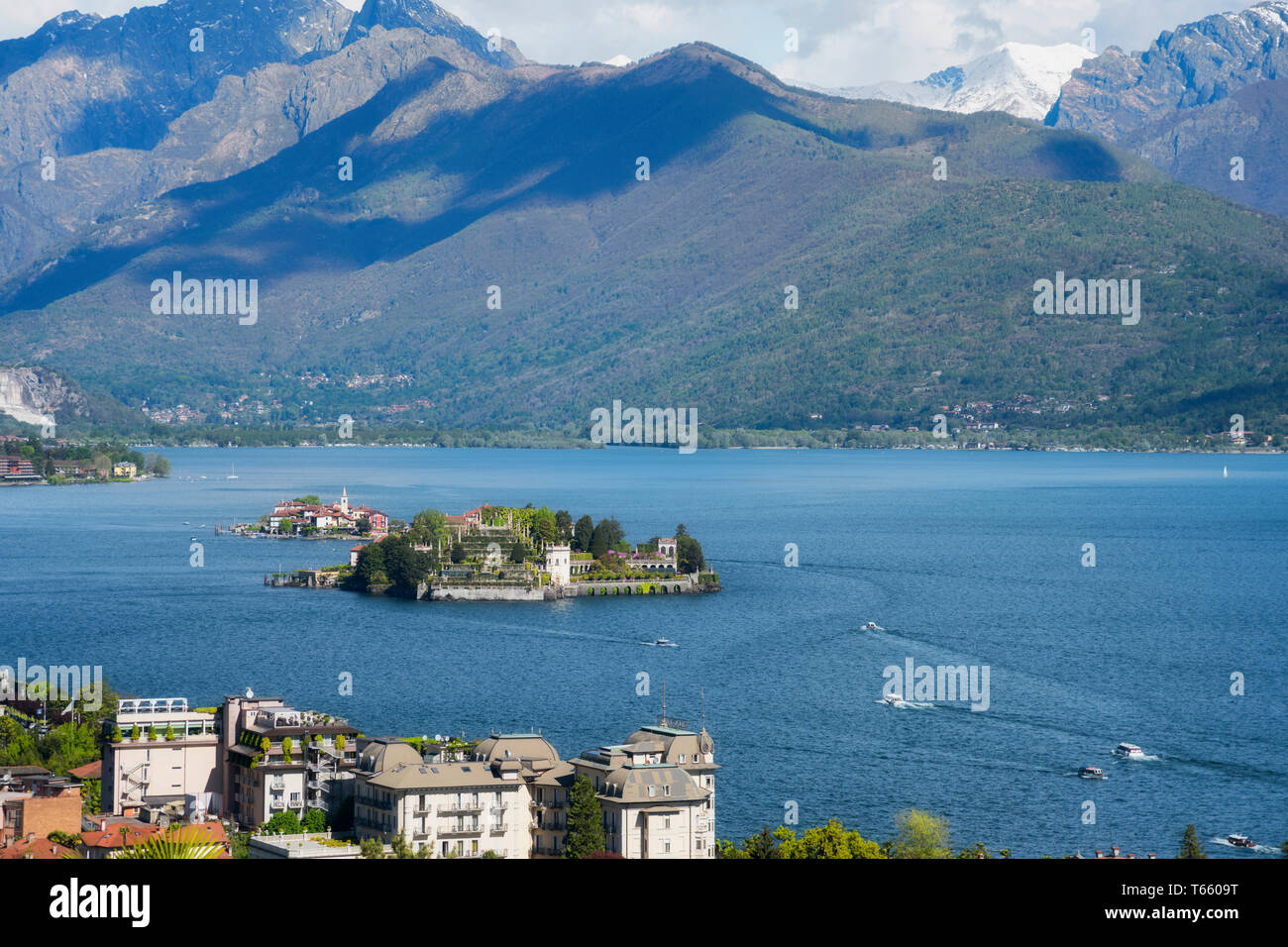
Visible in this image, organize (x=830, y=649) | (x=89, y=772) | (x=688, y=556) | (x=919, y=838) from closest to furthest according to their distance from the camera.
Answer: (x=919, y=838) → (x=89, y=772) → (x=830, y=649) → (x=688, y=556)

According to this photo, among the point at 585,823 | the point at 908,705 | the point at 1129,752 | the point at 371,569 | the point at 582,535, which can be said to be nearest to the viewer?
the point at 585,823

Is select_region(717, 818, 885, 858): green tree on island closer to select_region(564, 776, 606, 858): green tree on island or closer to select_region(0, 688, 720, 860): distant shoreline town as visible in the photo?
select_region(0, 688, 720, 860): distant shoreline town

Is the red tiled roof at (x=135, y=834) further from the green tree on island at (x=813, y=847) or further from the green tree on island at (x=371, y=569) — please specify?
the green tree on island at (x=371, y=569)

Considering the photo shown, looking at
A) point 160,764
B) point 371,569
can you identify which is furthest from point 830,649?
point 371,569

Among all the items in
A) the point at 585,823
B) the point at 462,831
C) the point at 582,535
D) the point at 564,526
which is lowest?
the point at 462,831

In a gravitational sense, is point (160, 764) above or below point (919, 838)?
above

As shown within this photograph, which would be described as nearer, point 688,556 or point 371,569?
point 371,569

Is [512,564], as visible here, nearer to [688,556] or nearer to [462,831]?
[688,556]
